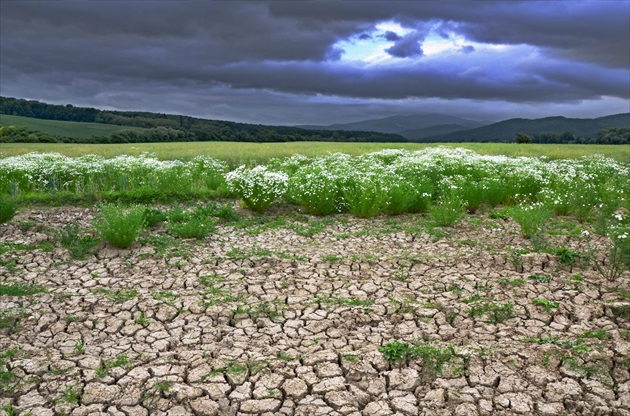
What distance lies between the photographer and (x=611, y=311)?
→ 612cm

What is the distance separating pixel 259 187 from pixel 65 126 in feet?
235

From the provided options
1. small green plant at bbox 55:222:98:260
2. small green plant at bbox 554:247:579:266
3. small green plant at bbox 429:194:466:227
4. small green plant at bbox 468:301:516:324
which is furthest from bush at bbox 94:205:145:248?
small green plant at bbox 554:247:579:266

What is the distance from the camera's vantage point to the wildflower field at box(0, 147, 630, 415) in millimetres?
4516

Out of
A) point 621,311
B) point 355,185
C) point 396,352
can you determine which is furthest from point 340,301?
point 355,185

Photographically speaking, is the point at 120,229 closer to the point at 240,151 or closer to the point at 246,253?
the point at 246,253

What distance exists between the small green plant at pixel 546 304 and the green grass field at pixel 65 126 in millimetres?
64546

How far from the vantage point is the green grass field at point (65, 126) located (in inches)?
2547

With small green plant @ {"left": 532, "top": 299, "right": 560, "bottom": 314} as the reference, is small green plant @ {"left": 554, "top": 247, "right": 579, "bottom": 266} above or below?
above

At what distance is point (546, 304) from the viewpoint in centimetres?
630

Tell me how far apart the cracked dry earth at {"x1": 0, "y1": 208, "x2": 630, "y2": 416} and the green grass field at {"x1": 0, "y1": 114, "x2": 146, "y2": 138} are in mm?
61254

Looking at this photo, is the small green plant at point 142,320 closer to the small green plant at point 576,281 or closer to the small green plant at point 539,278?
the small green plant at point 539,278

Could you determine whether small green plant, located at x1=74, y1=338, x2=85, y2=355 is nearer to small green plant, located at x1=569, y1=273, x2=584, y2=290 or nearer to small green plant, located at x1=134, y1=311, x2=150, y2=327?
small green plant, located at x1=134, y1=311, x2=150, y2=327

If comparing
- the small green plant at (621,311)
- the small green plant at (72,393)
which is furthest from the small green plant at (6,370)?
the small green plant at (621,311)

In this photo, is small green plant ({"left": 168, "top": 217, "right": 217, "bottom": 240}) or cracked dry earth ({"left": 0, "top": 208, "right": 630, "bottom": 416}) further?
small green plant ({"left": 168, "top": 217, "right": 217, "bottom": 240})
